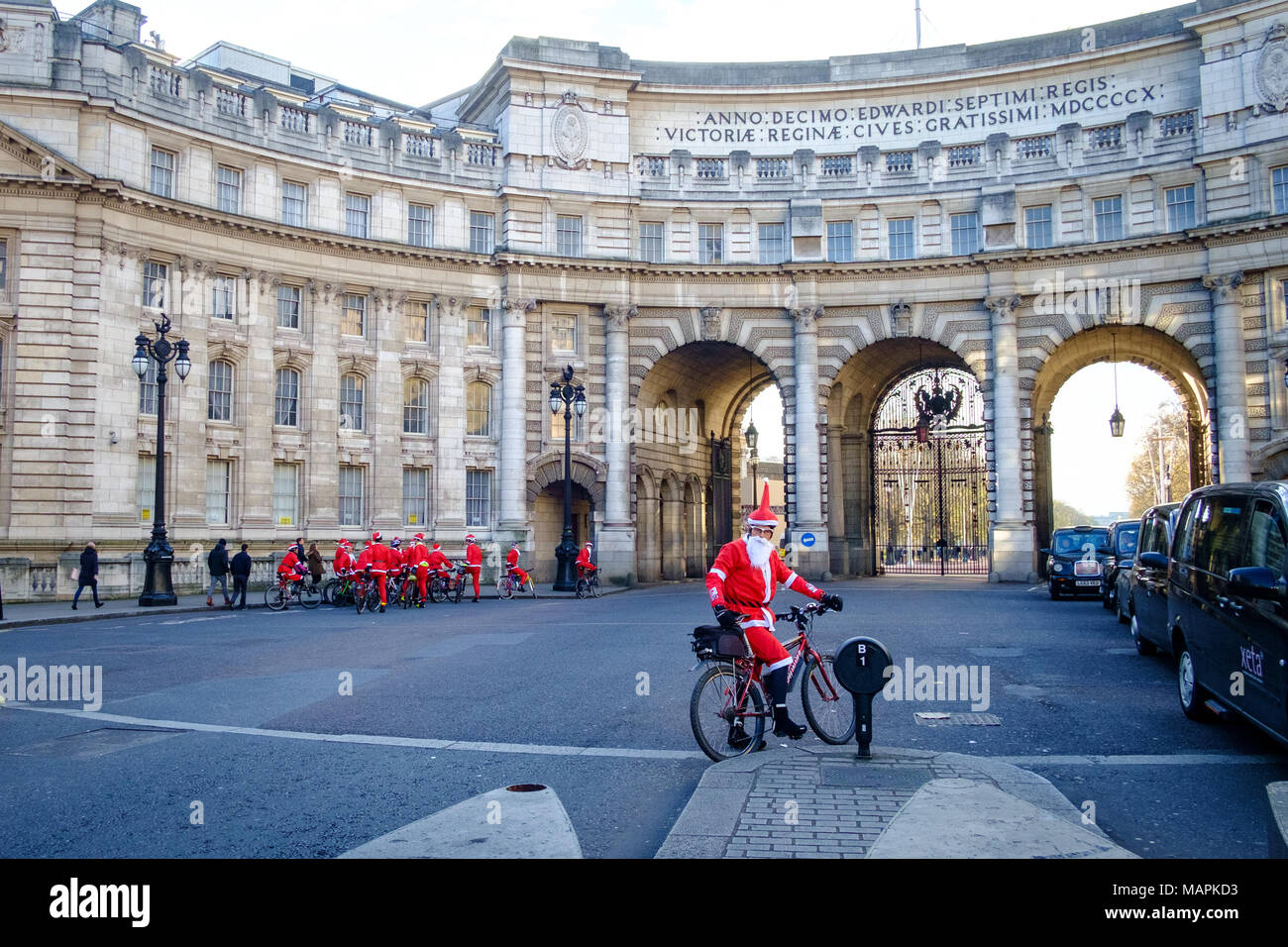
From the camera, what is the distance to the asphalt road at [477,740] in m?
6.26

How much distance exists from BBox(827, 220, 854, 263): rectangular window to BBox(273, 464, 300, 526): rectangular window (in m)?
19.6

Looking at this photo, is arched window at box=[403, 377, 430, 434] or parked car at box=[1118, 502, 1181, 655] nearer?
parked car at box=[1118, 502, 1181, 655]

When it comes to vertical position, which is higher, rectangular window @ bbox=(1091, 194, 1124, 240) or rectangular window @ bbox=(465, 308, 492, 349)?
rectangular window @ bbox=(1091, 194, 1124, 240)

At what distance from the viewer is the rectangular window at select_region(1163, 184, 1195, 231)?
34.6 meters

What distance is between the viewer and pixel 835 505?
4128 centimetres

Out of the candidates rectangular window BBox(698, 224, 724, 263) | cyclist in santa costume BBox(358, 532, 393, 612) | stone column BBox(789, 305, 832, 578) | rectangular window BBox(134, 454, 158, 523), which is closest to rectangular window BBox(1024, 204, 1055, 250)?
stone column BBox(789, 305, 832, 578)

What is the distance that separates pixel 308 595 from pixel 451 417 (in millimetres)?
10759

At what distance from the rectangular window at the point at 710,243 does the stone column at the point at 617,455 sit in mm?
3208

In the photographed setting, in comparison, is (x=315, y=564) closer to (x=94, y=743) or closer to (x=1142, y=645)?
(x=94, y=743)

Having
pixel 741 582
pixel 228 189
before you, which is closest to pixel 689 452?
pixel 228 189

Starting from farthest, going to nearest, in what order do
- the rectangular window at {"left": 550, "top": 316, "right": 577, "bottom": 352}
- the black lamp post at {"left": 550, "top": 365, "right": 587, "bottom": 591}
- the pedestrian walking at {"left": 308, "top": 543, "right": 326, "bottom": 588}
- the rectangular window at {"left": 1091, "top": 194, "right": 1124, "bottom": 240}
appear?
the rectangular window at {"left": 550, "top": 316, "right": 577, "bottom": 352} < the rectangular window at {"left": 1091, "top": 194, "right": 1124, "bottom": 240} < the black lamp post at {"left": 550, "top": 365, "right": 587, "bottom": 591} < the pedestrian walking at {"left": 308, "top": 543, "right": 326, "bottom": 588}

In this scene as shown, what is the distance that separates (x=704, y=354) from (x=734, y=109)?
8978 millimetres

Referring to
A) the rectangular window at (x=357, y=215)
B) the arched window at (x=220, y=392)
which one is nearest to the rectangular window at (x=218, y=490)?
the arched window at (x=220, y=392)

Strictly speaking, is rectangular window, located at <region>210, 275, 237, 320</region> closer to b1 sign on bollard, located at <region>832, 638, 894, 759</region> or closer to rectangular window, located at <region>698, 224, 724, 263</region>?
rectangular window, located at <region>698, 224, 724, 263</region>
